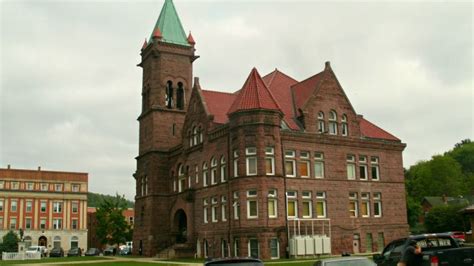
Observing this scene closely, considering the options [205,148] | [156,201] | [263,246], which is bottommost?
[263,246]

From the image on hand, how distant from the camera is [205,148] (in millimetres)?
45281

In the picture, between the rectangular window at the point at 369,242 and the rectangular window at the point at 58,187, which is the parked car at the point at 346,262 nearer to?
the rectangular window at the point at 369,242

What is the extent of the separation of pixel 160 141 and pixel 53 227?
188ft

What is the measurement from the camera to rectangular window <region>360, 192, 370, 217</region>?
4459 centimetres

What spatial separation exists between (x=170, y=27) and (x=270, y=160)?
23369mm

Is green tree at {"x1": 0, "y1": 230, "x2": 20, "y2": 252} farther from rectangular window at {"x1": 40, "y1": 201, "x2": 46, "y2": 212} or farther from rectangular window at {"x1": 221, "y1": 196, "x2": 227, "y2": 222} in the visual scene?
rectangular window at {"x1": 221, "y1": 196, "x2": 227, "y2": 222}

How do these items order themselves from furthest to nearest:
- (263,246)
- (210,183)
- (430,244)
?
(210,183)
(263,246)
(430,244)

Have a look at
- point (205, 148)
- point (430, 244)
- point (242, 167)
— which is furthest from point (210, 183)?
point (430, 244)

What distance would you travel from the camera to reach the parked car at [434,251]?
15312 mm

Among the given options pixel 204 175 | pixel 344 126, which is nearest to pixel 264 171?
pixel 204 175

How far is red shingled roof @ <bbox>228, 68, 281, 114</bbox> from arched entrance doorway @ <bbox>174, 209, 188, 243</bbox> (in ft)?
47.7

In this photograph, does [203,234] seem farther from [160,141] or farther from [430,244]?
[430,244]

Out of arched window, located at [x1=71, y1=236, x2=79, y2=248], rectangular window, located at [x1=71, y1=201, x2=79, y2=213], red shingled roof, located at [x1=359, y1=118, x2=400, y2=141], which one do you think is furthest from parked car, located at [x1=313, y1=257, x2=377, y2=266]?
rectangular window, located at [x1=71, y1=201, x2=79, y2=213]

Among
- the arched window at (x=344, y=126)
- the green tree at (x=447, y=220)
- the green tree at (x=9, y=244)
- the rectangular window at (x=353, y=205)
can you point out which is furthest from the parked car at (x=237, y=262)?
the green tree at (x=9, y=244)
